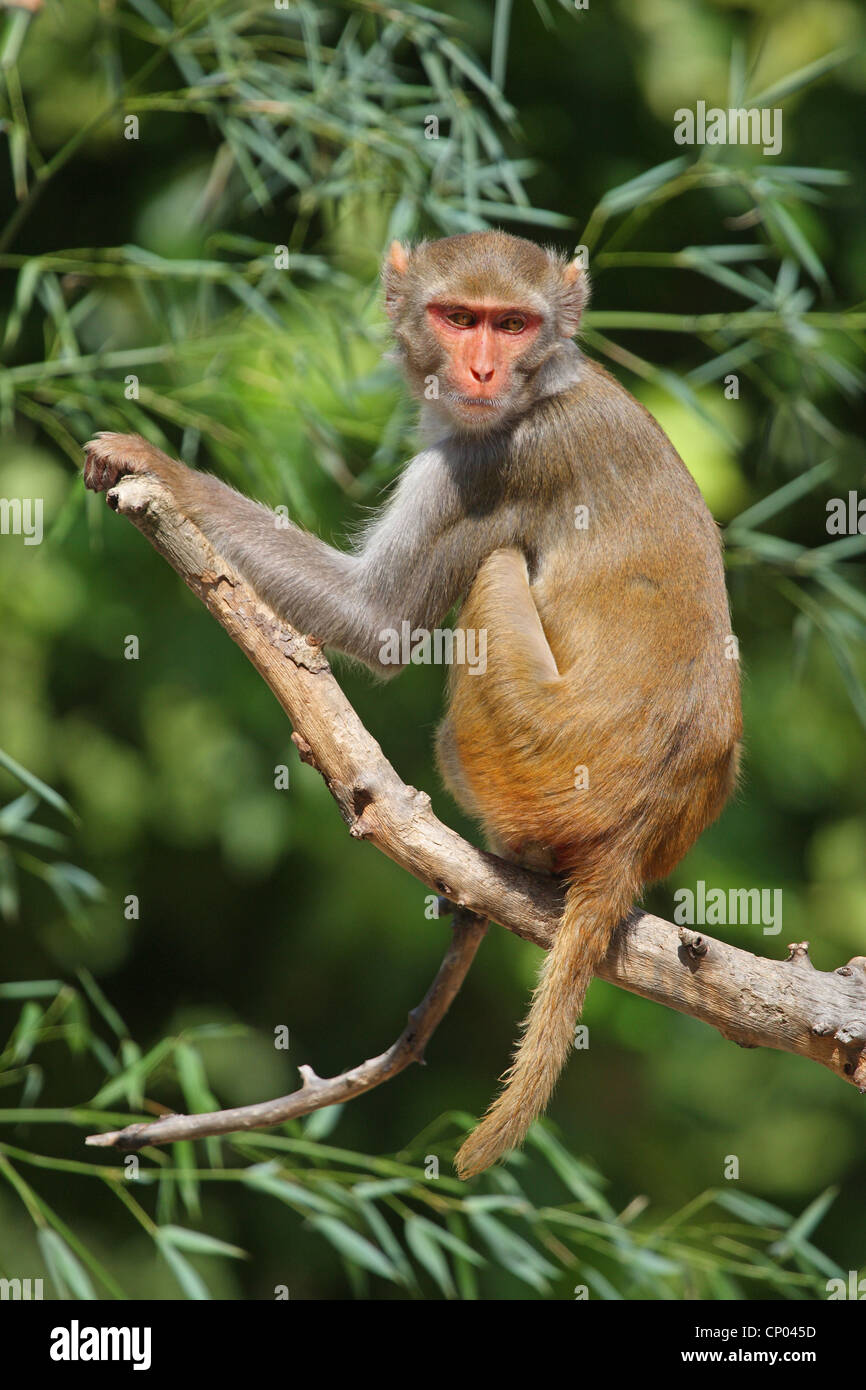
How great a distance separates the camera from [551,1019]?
3771 millimetres

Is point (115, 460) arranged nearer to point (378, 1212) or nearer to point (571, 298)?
point (571, 298)

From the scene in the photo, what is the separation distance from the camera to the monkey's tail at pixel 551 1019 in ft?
12.0

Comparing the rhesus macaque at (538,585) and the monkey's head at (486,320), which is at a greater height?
the monkey's head at (486,320)

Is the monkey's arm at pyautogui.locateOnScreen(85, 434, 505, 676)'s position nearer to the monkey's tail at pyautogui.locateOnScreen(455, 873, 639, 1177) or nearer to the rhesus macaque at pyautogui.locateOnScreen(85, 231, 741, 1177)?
the rhesus macaque at pyautogui.locateOnScreen(85, 231, 741, 1177)

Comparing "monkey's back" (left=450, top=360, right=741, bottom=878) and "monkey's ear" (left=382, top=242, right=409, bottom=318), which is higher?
"monkey's ear" (left=382, top=242, right=409, bottom=318)

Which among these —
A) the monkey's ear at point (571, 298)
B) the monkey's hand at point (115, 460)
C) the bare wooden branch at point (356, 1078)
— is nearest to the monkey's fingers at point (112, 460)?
the monkey's hand at point (115, 460)

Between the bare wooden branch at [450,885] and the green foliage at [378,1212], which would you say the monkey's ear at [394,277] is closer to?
the bare wooden branch at [450,885]

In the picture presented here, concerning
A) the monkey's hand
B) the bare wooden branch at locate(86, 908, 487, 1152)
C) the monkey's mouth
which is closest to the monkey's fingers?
the monkey's hand

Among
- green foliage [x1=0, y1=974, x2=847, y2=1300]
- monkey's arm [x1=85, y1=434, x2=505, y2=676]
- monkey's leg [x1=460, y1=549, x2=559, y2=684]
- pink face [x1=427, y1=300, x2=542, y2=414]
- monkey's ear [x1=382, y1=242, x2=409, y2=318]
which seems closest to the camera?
monkey's leg [x1=460, y1=549, x2=559, y2=684]

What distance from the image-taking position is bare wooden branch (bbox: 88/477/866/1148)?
3.61m

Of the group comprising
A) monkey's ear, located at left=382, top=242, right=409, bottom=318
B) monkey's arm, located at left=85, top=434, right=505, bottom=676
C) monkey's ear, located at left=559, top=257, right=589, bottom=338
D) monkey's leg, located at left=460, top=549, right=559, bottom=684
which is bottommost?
monkey's leg, located at left=460, top=549, right=559, bottom=684

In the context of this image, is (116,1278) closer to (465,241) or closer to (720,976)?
(720,976)

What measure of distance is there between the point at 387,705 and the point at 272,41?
3450mm

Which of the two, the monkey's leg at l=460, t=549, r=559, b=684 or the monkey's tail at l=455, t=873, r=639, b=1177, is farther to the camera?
the monkey's leg at l=460, t=549, r=559, b=684
